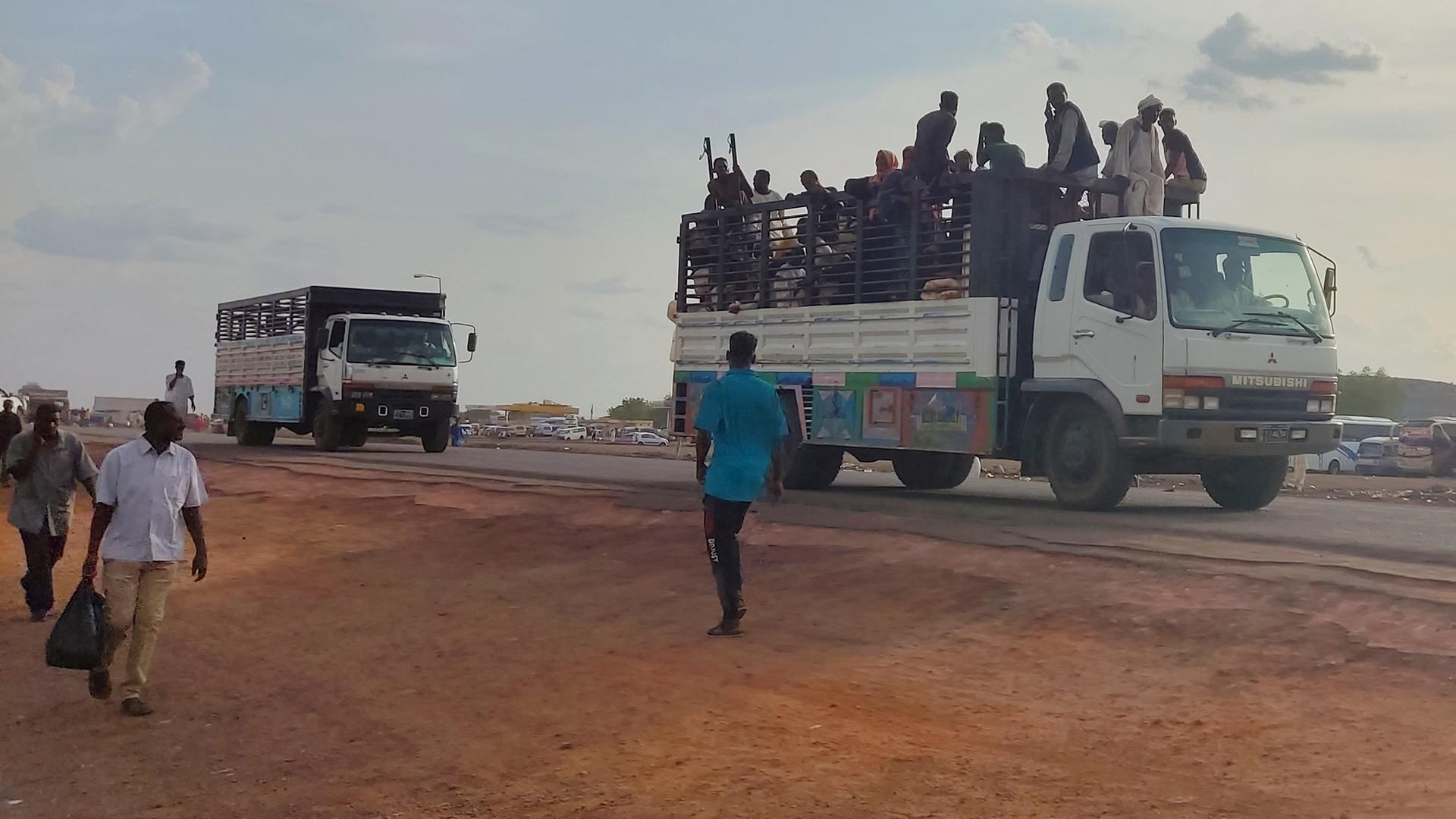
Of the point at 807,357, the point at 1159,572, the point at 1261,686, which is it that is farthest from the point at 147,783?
the point at 807,357

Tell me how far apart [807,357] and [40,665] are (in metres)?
9.49

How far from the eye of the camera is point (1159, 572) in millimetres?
10305

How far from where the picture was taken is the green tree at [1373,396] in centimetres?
8869

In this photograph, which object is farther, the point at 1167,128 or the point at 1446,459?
the point at 1446,459

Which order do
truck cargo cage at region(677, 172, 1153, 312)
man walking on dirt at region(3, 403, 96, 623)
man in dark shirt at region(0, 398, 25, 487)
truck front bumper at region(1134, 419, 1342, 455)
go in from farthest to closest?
truck cargo cage at region(677, 172, 1153, 312), truck front bumper at region(1134, 419, 1342, 455), man in dark shirt at region(0, 398, 25, 487), man walking on dirt at region(3, 403, 96, 623)

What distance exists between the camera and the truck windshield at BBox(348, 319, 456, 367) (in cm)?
2725

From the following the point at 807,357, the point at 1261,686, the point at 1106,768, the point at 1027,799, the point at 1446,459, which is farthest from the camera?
the point at 1446,459

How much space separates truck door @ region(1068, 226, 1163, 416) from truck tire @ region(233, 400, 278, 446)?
21.7m

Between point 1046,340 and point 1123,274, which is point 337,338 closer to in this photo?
point 1046,340

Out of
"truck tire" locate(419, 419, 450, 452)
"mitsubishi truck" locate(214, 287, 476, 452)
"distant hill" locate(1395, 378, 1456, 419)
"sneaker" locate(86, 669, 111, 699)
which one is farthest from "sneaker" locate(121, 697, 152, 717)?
"distant hill" locate(1395, 378, 1456, 419)

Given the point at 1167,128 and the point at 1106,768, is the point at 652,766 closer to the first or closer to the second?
the point at 1106,768

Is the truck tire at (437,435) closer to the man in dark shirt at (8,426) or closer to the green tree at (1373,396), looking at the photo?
the man in dark shirt at (8,426)

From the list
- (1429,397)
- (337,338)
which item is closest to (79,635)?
(337,338)

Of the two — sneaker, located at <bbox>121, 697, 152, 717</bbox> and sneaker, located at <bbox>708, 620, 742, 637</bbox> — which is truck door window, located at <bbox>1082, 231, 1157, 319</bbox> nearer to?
sneaker, located at <bbox>708, 620, 742, 637</bbox>
